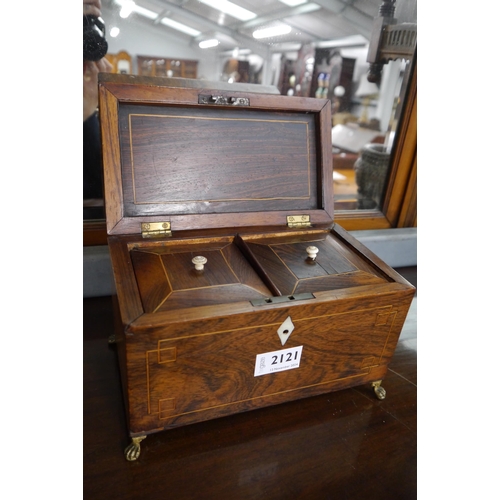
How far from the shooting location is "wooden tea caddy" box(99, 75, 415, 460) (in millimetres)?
968

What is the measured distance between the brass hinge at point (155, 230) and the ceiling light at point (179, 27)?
2.88 feet

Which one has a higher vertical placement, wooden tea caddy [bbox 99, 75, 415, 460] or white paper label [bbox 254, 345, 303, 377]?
wooden tea caddy [bbox 99, 75, 415, 460]

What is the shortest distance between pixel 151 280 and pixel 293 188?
0.65m

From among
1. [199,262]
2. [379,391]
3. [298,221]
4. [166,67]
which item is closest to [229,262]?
[199,262]

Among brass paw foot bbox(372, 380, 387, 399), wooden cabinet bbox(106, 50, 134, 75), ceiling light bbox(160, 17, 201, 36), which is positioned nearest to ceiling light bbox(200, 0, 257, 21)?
ceiling light bbox(160, 17, 201, 36)

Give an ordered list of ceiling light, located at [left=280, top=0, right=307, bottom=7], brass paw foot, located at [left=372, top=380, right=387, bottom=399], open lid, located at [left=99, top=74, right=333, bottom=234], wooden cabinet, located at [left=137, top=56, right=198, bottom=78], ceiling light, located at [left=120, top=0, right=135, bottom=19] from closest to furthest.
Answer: open lid, located at [left=99, top=74, right=333, bottom=234], brass paw foot, located at [left=372, top=380, right=387, bottom=399], ceiling light, located at [left=120, top=0, right=135, bottom=19], wooden cabinet, located at [left=137, top=56, right=198, bottom=78], ceiling light, located at [left=280, top=0, right=307, bottom=7]

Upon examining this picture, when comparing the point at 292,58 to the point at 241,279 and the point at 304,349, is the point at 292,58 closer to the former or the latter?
the point at 241,279

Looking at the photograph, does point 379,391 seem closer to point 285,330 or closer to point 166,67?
point 285,330

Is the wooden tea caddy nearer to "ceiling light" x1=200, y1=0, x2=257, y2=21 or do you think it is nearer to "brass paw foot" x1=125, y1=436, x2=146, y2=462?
"brass paw foot" x1=125, y1=436, x2=146, y2=462

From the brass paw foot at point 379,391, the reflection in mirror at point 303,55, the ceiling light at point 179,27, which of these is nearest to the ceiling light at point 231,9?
the reflection in mirror at point 303,55

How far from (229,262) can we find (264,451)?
21.1 inches

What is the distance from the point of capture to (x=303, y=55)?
6.15ft

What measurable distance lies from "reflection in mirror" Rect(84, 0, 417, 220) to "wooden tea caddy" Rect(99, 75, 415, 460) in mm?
293

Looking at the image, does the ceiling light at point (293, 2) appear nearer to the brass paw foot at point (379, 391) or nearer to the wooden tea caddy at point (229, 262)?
the wooden tea caddy at point (229, 262)
